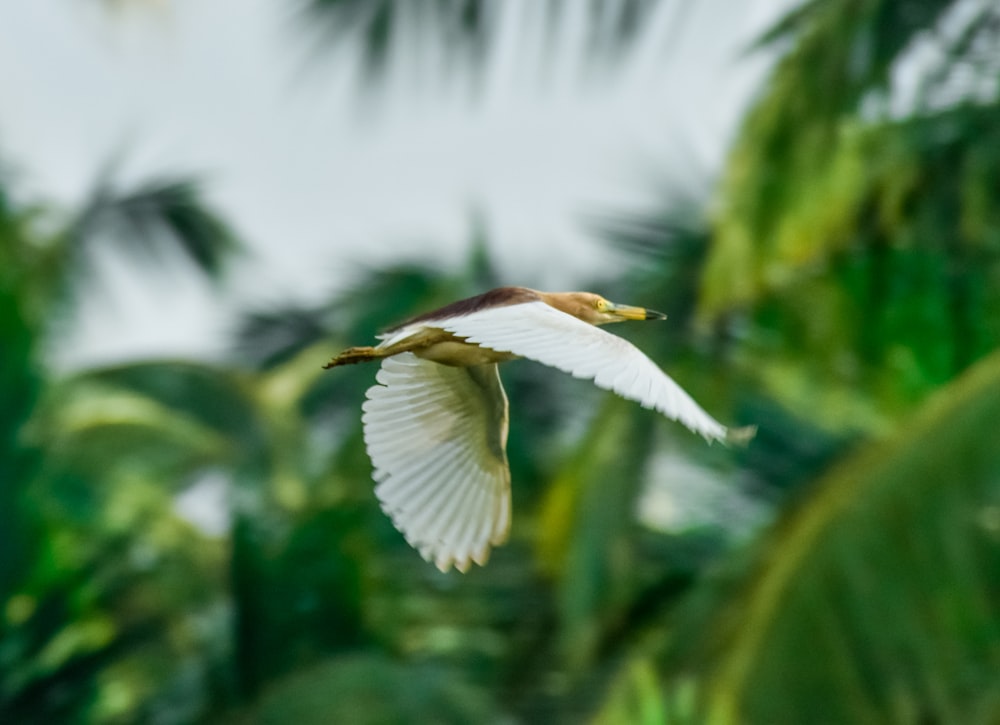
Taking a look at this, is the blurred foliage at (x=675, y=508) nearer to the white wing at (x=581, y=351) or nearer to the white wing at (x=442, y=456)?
the white wing at (x=442, y=456)

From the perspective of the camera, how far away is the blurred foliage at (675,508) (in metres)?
3.51

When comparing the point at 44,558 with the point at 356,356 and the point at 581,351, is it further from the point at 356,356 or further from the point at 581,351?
the point at 581,351

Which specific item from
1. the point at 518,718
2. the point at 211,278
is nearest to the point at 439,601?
the point at 518,718

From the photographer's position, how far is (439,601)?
5184 millimetres

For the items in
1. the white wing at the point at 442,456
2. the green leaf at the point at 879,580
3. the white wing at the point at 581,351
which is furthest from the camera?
the green leaf at the point at 879,580

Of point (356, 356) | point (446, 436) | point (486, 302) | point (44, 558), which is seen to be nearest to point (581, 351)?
point (486, 302)

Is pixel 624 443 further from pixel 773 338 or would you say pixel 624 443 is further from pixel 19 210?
pixel 19 210

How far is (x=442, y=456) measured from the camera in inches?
89.7

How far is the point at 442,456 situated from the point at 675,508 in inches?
92.7

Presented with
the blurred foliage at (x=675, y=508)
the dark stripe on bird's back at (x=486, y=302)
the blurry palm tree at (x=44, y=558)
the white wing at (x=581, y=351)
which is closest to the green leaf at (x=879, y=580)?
the blurred foliage at (x=675, y=508)

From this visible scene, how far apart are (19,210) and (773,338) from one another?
116 inches

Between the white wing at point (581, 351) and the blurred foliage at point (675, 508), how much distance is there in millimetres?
1591

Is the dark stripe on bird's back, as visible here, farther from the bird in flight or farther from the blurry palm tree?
the blurry palm tree

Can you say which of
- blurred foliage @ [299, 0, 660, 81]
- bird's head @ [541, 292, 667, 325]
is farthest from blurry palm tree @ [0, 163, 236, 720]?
bird's head @ [541, 292, 667, 325]
